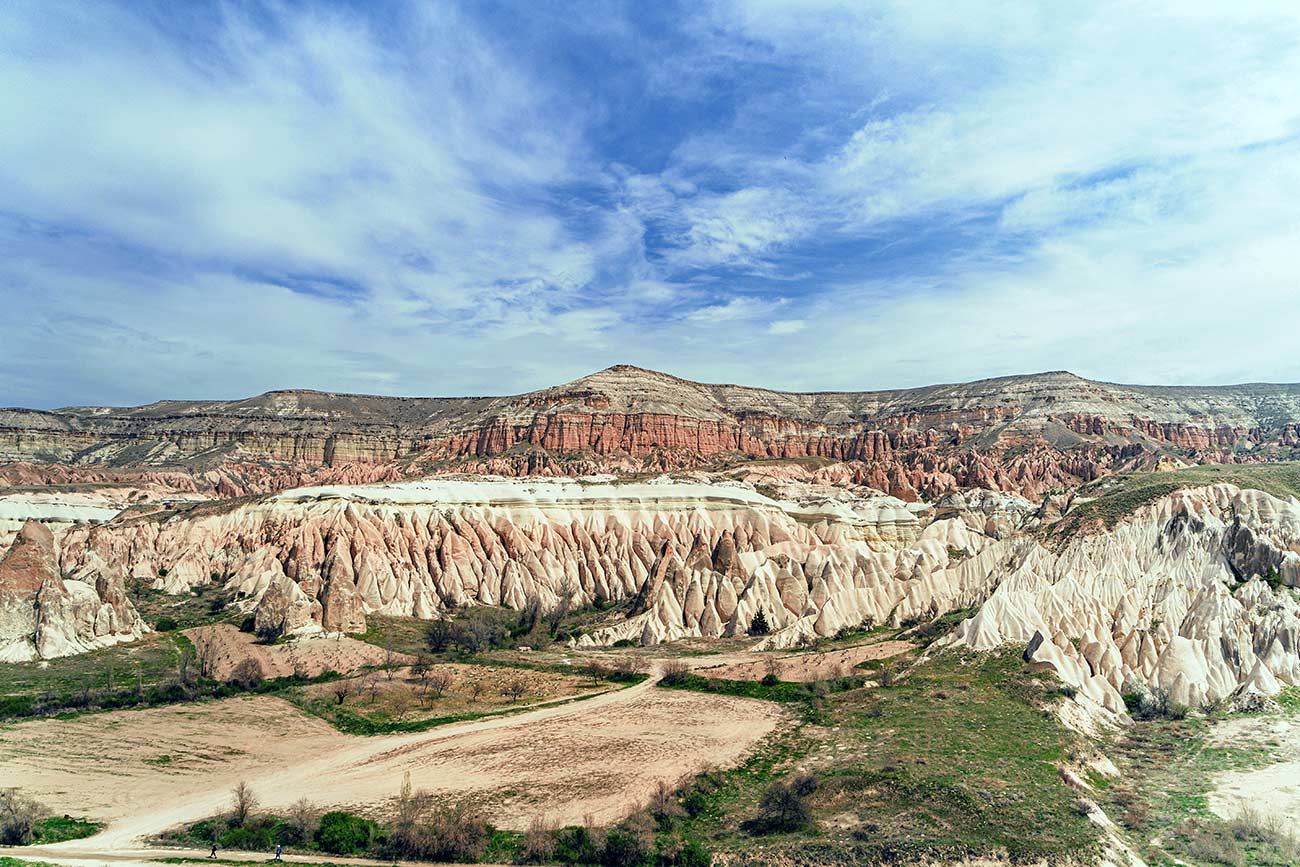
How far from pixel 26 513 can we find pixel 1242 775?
106799 millimetres

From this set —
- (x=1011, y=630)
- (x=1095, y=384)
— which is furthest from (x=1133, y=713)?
(x=1095, y=384)

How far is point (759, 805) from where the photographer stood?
2631 cm

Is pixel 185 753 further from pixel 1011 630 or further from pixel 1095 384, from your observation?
pixel 1095 384

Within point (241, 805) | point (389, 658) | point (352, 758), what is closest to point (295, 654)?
point (389, 658)

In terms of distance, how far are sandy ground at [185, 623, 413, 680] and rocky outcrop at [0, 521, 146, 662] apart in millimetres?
5440

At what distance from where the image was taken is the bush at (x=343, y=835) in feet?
80.1

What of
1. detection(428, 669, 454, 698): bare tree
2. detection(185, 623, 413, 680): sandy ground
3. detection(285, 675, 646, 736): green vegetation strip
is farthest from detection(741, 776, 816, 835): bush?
detection(185, 623, 413, 680): sandy ground

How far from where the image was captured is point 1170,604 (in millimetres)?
42562

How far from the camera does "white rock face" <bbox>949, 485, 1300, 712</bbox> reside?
121 feet

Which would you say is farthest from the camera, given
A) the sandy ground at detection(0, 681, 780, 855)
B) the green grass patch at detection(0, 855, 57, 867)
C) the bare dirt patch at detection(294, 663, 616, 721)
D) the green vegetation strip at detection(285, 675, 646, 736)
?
the bare dirt patch at detection(294, 663, 616, 721)

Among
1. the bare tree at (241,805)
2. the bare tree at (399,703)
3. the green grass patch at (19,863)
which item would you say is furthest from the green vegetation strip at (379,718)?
the green grass patch at (19,863)

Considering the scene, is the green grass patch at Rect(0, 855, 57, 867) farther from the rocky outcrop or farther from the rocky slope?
the rocky slope

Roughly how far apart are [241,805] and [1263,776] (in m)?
32.4

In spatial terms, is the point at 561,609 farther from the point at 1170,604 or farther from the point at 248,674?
the point at 1170,604
